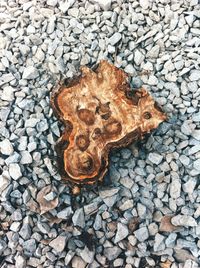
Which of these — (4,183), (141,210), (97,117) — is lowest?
(141,210)

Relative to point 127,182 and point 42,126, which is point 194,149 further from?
point 42,126

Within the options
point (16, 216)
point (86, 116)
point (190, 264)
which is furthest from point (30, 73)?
point (190, 264)

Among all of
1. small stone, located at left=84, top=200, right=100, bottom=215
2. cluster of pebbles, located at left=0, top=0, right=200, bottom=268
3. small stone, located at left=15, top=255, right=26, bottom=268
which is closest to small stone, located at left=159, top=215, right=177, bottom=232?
cluster of pebbles, located at left=0, top=0, right=200, bottom=268

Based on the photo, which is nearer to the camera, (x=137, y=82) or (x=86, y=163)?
(x=86, y=163)

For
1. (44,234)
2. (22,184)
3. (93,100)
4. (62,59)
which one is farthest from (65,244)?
(62,59)

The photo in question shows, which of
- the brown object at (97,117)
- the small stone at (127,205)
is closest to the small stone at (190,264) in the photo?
the small stone at (127,205)

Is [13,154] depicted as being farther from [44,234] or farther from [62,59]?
[62,59]
